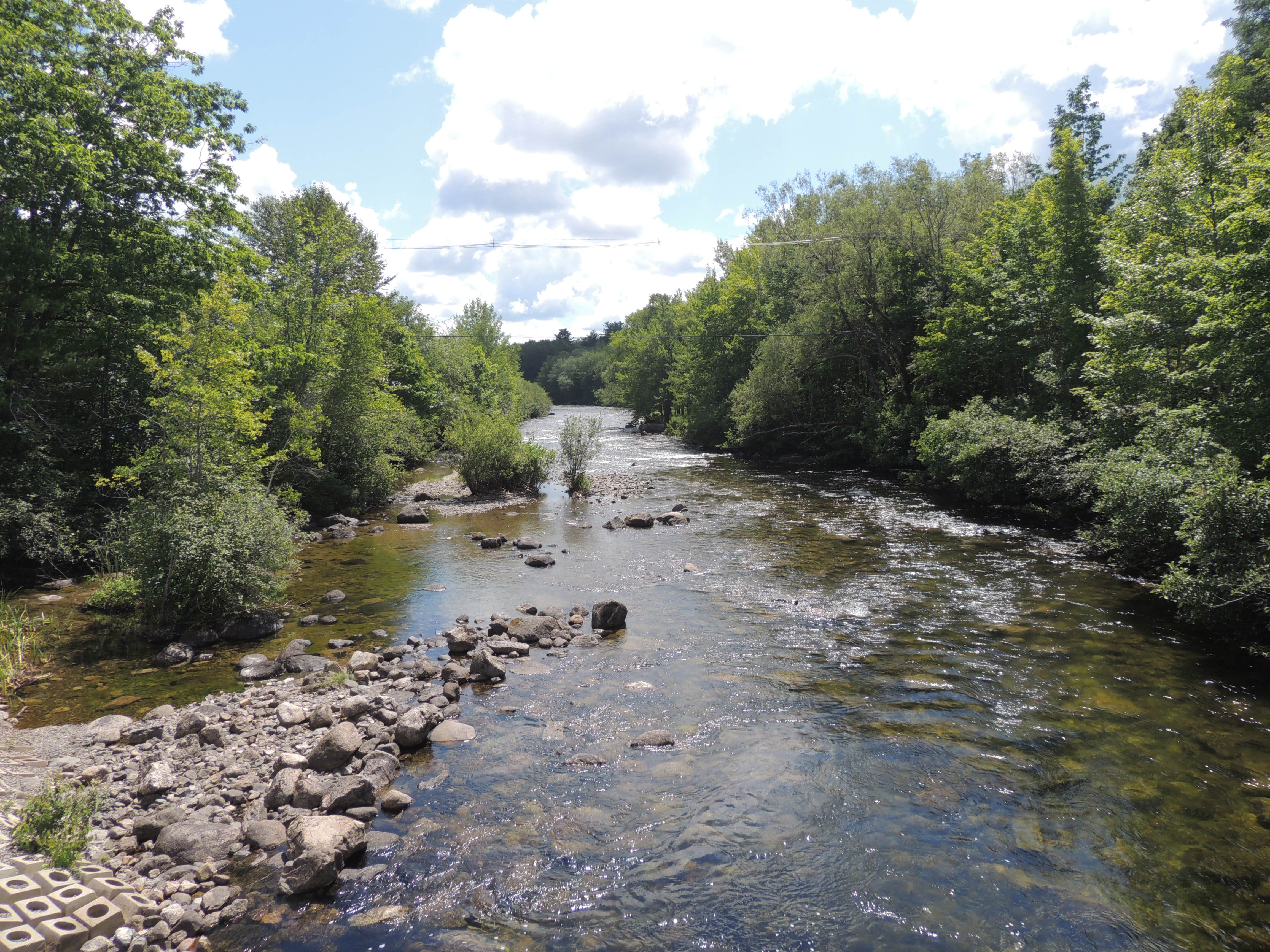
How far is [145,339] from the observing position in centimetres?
1702

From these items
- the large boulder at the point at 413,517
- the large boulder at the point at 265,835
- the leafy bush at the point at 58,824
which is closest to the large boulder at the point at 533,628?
the large boulder at the point at 265,835

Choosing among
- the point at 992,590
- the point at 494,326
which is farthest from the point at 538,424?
the point at 992,590

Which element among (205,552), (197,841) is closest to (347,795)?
(197,841)

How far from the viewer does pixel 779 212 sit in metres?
47.1

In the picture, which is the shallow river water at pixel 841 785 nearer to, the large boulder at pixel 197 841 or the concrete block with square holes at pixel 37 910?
the large boulder at pixel 197 841

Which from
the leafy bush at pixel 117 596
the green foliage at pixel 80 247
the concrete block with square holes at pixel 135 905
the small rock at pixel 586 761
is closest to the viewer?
the concrete block with square holes at pixel 135 905

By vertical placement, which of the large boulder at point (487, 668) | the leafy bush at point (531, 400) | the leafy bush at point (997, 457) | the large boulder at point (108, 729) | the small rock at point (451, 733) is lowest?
the small rock at point (451, 733)

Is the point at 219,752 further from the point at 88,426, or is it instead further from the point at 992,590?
the point at 992,590

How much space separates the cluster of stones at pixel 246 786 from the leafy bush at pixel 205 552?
230 cm

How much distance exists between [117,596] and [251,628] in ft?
8.95

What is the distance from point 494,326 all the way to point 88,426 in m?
59.1

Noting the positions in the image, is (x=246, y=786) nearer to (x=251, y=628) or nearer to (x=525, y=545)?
(x=251, y=628)

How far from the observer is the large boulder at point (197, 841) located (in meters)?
6.14

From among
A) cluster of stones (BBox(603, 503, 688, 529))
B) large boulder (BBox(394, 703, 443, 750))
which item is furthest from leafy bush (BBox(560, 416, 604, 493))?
large boulder (BBox(394, 703, 443, 750))
